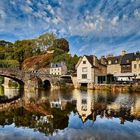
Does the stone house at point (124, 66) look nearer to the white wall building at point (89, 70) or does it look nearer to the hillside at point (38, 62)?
the white wall building at point (89, 70)

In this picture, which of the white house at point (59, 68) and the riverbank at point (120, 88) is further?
the white house at point (59, 68)

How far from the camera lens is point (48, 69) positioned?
96.6 m

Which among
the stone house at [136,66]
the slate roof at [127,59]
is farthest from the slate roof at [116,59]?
the stone house at [136,66]

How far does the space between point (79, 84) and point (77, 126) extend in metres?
52.1

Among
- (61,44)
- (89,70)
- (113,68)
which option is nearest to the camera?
(89,70)

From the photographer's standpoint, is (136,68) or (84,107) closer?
(84,107)

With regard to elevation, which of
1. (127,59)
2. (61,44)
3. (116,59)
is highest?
(61,44)

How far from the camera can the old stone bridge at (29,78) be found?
59.4m

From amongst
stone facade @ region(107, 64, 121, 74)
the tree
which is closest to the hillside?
the tree

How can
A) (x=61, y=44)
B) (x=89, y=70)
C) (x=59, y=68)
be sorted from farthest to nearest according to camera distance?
(x=61, y=44) → (x=59, y=68) → (x=89, y=70)

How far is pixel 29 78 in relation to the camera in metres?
64.1

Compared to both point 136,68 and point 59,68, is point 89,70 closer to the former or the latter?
point 136,68

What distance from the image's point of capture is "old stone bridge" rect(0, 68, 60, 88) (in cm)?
5942

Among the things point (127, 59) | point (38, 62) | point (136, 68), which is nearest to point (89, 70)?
point (127, 59)
